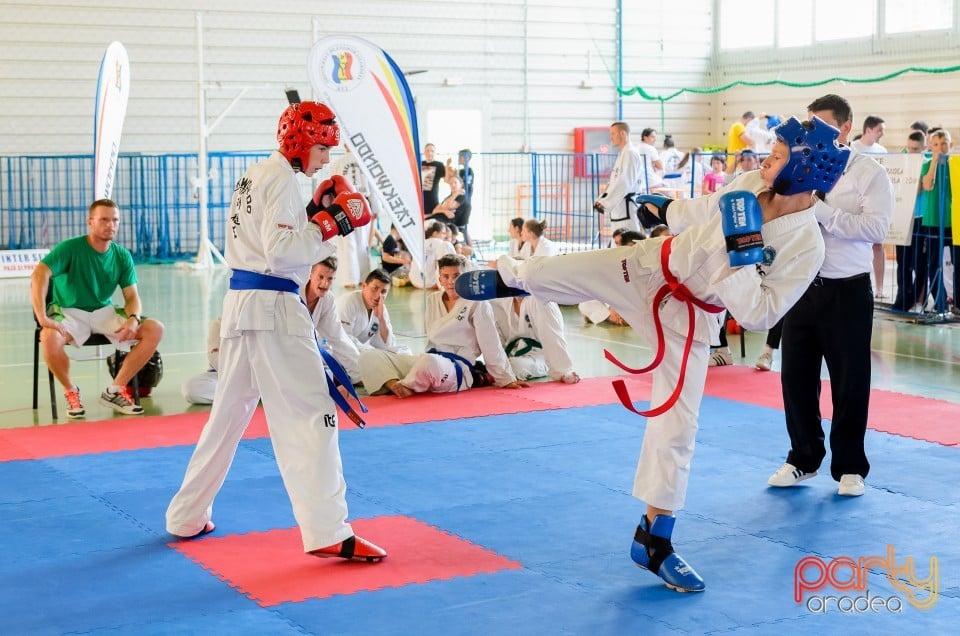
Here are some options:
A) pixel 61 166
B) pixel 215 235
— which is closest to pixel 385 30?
pixel 215 235

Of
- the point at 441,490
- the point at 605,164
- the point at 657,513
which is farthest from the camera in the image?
the point at 605,164

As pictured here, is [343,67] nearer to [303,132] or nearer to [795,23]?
[303,132]

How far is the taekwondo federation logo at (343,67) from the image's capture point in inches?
375

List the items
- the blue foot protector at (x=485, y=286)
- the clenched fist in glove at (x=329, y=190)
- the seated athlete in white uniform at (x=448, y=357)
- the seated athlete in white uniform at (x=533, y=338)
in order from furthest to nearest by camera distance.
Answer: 1. the seated athlete in white uniform at (x=533, y=338)
2. the seated athlete in white uniform at (x=448, y=357)
3. the clenched fist in glove at (x=329, y=190)
4. the blue foot protector at (x=485, y=286)

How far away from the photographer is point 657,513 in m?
4.22

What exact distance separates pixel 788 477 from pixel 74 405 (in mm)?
4473

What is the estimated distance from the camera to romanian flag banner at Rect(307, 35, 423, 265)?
948cm

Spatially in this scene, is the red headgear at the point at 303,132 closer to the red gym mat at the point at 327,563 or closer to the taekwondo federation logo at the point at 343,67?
the red gym mat at the point at 327,563

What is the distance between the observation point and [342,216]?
4.29 m

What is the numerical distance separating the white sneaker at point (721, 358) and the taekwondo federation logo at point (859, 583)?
4461 millimetres

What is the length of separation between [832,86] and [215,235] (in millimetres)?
10924

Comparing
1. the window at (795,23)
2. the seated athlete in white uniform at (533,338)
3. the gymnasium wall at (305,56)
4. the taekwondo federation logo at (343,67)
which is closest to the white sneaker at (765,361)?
the seated athlete in white uniform at (533,338)

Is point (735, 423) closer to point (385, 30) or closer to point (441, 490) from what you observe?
point (441, 490)

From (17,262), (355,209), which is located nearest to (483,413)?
(355,209)
